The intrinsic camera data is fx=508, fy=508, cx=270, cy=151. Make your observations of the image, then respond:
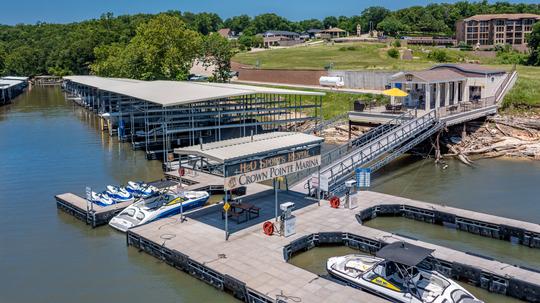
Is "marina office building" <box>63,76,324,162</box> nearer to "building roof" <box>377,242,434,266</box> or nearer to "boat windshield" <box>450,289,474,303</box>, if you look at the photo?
"building roof" <box>377,242,434,266</box>

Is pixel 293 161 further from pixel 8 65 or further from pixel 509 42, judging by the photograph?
pixel 8 65

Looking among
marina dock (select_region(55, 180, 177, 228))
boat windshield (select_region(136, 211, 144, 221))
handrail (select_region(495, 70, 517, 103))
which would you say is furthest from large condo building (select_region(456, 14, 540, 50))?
boat windshield (select_region(136, 211, 144, 221))

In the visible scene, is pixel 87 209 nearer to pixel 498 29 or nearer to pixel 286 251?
pixel 286 251

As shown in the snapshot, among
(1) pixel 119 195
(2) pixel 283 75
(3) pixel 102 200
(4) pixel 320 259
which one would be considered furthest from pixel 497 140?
(2) pixel 283 75

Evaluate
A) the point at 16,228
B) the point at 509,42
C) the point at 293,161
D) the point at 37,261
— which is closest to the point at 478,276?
the point at 293,161

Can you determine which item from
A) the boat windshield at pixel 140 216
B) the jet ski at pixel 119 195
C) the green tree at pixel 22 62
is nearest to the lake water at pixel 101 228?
the boat windshield at pixel 140 216

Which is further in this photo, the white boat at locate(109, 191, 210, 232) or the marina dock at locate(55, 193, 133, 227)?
the marina dock at locate(55, 193, 133, 227)
